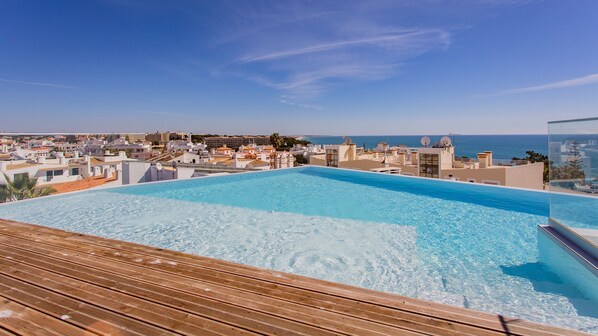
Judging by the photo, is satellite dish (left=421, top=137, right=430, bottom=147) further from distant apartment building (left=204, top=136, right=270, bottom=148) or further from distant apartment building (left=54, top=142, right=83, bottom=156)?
distant apartment building (left=204, top=136, right=270, bottom=148)

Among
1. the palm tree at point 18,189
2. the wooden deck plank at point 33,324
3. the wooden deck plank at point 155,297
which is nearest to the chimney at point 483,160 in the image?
the wooden deck plank at point 155,297

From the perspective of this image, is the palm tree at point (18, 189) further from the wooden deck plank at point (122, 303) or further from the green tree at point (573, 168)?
the green tree at point (573, 168)

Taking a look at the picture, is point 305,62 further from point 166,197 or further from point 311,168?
point 166,197

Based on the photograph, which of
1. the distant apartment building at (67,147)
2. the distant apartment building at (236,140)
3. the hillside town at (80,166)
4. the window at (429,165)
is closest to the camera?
the hillside town at (80,166)

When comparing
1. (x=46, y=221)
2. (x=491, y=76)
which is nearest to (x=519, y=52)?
(x=491, y=76)

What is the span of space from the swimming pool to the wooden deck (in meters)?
1.44

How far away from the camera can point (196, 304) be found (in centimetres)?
147

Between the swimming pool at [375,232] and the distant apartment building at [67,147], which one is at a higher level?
the distant apartment building at [67,147]

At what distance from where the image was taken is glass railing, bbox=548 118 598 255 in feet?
8.82

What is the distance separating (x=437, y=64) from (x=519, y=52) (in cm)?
294

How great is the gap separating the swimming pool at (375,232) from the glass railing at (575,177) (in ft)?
0.95

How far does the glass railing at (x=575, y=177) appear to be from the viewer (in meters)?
2.69

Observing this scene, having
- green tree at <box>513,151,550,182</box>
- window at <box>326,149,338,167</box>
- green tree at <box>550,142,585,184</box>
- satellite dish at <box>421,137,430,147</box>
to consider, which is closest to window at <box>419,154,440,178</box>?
satellite dish at <box>421,137,430,147</box>

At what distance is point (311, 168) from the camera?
11.4 metres
